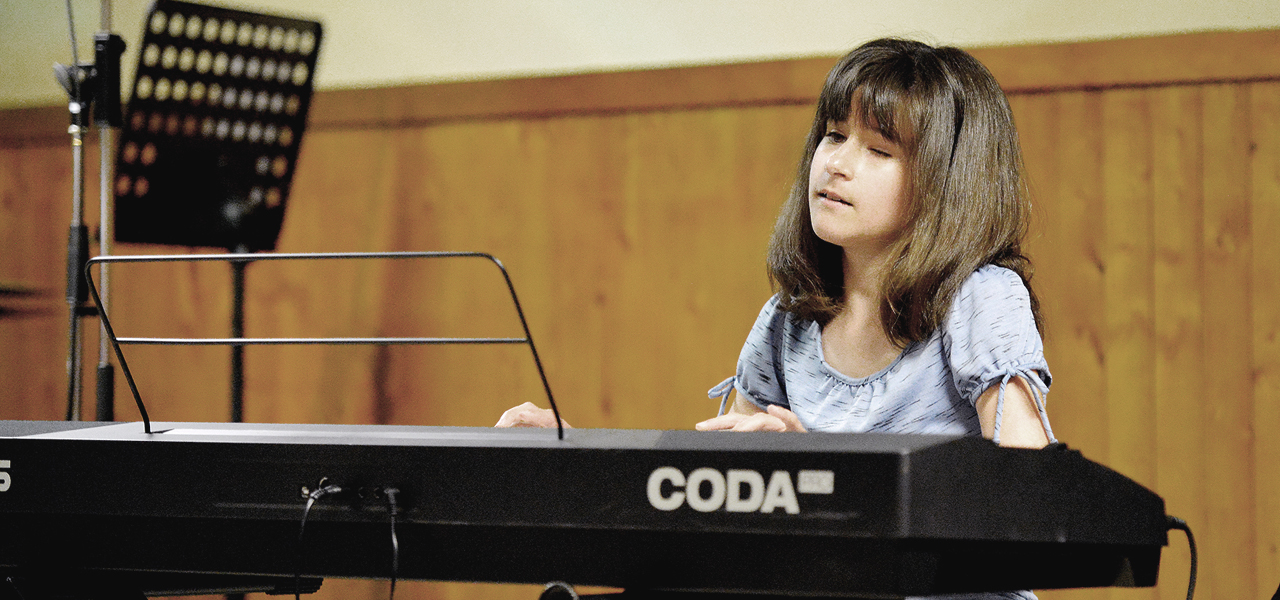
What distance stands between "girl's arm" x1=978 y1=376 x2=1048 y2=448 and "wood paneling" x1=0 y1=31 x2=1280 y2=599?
1.12 meters

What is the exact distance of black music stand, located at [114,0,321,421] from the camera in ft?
5.90

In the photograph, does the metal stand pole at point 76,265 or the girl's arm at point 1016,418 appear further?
the metal stand pole at point 76,265

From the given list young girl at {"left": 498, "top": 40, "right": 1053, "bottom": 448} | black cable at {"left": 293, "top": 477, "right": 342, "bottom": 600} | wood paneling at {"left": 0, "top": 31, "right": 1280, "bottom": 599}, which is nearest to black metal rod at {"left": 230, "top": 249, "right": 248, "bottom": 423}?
wood paneling at {"left": 0, "top": 31, "right": 1280, "bottom": 599}

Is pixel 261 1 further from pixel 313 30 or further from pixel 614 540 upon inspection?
pixel 614 540

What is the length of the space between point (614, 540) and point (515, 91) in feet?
6.09

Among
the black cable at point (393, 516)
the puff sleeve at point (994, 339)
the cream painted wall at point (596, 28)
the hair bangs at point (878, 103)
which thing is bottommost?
the black cable at point (393, 516)

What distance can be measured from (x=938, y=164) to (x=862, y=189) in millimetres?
81

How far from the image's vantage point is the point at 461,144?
2.52m

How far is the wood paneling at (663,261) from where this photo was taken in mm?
2057

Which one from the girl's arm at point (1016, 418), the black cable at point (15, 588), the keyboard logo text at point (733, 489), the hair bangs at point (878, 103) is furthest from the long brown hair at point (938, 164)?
the black cable at point (15, 588)

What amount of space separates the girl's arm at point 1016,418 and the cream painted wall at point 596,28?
3.90 feet

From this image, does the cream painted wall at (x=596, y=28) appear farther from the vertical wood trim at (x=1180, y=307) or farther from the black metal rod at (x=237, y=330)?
the black metal rod at (x=237, y=330)

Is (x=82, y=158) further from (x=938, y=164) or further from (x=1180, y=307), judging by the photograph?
(x=1180, y=307)

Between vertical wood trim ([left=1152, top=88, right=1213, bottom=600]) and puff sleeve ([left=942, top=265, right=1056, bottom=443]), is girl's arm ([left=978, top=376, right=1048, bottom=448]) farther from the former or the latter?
vertical wood trim ([left=1152, top=88, right=1213, bottom=600])
